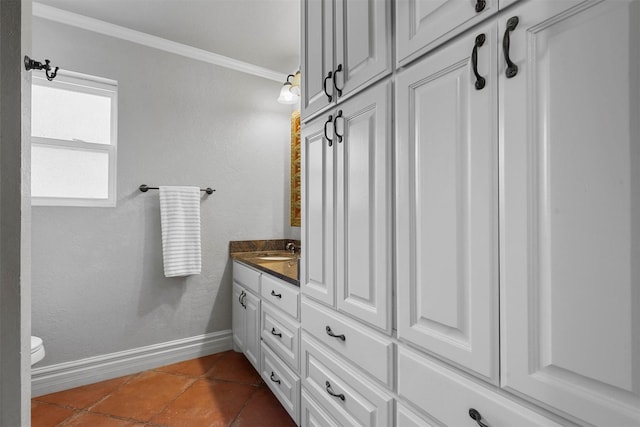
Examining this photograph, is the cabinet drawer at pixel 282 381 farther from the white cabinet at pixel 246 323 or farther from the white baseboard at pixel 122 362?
the white baseboard at pixel 122 362

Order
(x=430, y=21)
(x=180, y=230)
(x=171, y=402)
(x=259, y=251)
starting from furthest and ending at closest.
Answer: (x=259, y=251) → (x=180, y=230) → (x=171, y=402) → (x=430, y=21)

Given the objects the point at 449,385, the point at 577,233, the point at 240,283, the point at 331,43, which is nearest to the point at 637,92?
the point at 577,233

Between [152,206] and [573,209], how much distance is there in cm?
259

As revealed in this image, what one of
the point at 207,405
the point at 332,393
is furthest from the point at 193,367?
the point at 332,393

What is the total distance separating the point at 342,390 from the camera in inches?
48.9

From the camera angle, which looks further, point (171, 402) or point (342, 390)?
point (171, 402)

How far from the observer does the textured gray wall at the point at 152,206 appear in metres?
2.22

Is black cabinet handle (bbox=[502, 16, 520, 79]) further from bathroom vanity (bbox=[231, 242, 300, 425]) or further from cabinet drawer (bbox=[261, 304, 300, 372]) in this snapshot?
cabinet drawer (bbox=[261, 304, 300, 372])

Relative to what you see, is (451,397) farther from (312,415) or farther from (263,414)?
(263,414)

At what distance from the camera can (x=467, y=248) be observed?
0.78 metres

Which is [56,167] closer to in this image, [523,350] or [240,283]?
[240,283]

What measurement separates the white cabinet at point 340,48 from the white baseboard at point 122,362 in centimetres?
212

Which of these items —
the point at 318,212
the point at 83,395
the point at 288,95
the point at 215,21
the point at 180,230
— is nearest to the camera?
the point at 318,212

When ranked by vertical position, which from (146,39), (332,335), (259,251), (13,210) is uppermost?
(146,39)
